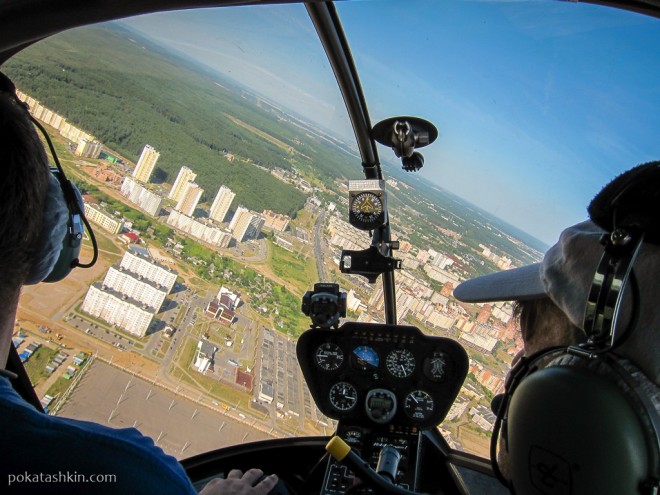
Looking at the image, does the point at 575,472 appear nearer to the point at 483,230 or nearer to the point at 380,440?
the point at 380,440

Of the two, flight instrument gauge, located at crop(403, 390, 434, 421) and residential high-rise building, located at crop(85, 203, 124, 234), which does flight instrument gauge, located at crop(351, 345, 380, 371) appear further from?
residential high-rise building, located at crop(85, 203, 124, 234)

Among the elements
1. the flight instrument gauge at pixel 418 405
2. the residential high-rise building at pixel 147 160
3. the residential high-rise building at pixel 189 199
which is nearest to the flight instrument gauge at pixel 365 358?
the flight instrument gauge at pixel 418 405

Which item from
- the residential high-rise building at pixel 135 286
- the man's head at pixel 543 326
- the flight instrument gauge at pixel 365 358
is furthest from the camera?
the residential high-rise building at pixel 135 286

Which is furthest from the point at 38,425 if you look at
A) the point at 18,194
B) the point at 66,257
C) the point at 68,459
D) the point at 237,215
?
the point at 237,215

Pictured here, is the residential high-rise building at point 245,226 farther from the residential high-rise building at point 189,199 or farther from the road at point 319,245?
the road at point 319,245

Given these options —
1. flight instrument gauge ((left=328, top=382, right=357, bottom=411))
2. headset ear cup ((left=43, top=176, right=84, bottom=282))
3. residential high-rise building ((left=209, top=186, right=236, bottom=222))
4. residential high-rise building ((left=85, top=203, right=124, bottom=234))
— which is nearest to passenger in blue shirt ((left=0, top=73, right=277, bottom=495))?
headset ear cup ((left=43, top=176, right=84, bottom=282))

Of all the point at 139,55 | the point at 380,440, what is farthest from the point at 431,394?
the point at 139,55
